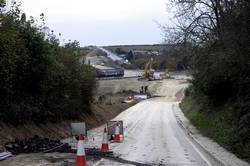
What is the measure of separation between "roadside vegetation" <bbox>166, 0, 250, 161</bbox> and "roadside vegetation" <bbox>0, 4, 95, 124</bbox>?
351 inches

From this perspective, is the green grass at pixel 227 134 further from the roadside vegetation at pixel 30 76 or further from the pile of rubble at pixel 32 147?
the roadside vegetation at pixel 30 76

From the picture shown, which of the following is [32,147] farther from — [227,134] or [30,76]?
[227,134]

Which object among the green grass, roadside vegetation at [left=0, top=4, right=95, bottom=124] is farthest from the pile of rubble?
the green grass

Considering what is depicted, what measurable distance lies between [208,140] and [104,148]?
414 inches

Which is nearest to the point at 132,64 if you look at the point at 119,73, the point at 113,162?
the point at 119,73

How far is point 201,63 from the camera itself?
3775 centimetres

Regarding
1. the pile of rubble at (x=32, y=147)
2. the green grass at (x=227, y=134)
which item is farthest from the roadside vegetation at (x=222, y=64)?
the pile of rubble at (x=32, y=147)

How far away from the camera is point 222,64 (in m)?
30.7

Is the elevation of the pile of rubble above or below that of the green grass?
above

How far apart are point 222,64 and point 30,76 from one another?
10776mm

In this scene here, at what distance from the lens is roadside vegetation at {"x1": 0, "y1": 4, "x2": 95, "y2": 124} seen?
21883 millimetres

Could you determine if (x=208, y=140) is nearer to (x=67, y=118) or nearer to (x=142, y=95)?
(x=67, y=118)

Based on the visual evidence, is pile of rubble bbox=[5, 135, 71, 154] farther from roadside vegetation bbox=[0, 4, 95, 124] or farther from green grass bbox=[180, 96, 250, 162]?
green grass bbox=[180, 96, 250, 162]

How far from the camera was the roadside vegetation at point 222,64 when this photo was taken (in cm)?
2350
